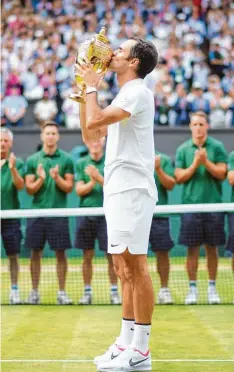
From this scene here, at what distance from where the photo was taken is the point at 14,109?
→ 19891 mm

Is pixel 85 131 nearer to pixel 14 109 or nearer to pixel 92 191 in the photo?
pixel 92 191

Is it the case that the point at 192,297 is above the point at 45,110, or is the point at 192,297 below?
below

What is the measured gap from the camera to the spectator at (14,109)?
1973cm

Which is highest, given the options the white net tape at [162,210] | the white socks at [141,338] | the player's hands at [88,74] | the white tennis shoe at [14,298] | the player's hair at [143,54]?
the player's hair at [143,54]

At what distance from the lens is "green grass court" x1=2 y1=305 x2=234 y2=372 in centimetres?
704

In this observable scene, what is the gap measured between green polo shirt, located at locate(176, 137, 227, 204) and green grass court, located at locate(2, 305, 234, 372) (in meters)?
1.50

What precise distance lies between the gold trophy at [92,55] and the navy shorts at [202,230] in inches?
188

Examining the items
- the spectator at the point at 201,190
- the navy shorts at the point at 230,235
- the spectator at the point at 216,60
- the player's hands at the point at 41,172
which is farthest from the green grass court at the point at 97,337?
the spectator at the point at 216,60

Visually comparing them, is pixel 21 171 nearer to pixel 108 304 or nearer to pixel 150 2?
pixel 108 304

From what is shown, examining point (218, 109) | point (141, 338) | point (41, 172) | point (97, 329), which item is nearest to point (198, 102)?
point (218, 109)

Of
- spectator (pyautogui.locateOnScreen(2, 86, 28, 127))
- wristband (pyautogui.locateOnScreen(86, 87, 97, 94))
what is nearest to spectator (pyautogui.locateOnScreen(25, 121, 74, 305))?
wristband (pyautogui.locateOnScreen(86, 87, 97, 94))

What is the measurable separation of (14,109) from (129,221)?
13477 mm

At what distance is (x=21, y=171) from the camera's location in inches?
463

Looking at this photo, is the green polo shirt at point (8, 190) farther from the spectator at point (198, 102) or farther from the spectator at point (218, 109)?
the spectator at point (198, 102)
